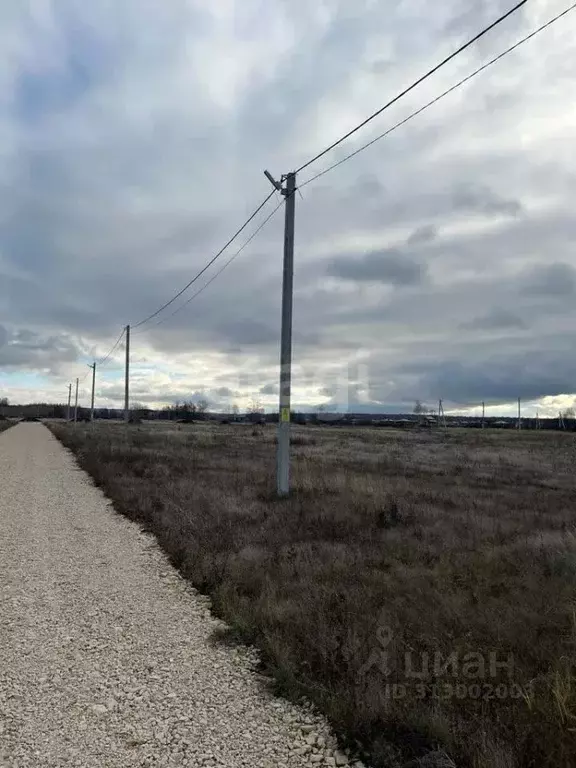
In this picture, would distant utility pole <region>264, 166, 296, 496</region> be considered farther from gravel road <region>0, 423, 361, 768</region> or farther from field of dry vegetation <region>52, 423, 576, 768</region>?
gravel road <region>0, 423, 361, 768</region>

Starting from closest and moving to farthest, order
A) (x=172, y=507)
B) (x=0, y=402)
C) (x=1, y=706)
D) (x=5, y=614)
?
(x=1, y=706)
(x=5, y=614)
(x=172, y=507)
(x=0, y=402)

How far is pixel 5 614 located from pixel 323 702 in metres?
3.63

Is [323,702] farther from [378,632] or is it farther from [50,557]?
[50,557]

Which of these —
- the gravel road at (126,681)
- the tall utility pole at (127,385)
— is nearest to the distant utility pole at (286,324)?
the gravel road at (126,681)

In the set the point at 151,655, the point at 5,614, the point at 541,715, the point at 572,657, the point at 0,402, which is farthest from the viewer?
the point at 0,402

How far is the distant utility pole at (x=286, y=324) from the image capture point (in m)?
13.5

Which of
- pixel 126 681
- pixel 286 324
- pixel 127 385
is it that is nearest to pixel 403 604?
pixel 126 681

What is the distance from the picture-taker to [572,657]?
15.1 feet

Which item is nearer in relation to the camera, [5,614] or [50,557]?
[5,614]

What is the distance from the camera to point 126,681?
14.6 ft

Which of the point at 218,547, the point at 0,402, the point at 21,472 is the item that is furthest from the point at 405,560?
the point at 0,402

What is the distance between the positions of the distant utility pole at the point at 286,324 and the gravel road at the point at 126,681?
225 inches

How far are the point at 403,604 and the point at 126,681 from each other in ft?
9.72

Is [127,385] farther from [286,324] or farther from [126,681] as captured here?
[126,681]
